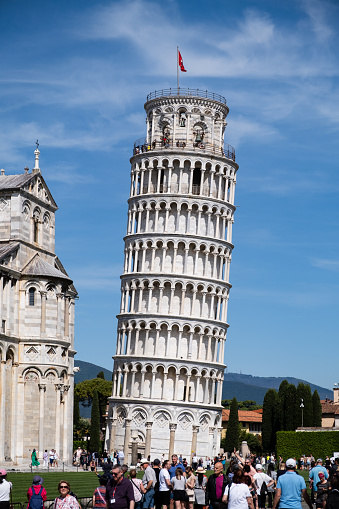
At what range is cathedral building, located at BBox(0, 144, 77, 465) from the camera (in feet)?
180

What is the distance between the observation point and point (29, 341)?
56.3m

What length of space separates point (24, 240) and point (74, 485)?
73.4 ft

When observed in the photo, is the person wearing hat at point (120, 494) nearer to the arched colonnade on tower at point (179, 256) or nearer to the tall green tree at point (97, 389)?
the arched colonnade on tower at point (179, 256)

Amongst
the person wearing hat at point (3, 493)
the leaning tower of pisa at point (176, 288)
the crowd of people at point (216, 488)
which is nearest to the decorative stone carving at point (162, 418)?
the leaning tower of pisa at point (176, 288)

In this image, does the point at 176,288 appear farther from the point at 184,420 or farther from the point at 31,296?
the point at 31,296

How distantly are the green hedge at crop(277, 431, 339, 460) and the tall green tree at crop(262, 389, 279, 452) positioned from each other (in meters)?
18.5

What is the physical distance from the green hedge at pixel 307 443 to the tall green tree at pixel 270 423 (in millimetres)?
18502

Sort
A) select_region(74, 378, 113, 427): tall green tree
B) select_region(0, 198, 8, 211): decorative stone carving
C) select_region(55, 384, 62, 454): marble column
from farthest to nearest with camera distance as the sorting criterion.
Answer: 1. select_region(74, 378, 113, 427): tall green tree
2. select_region(0, 198, 8, 211): decorative stone carving
3. select_region(55, 384, 62, 454): marble column

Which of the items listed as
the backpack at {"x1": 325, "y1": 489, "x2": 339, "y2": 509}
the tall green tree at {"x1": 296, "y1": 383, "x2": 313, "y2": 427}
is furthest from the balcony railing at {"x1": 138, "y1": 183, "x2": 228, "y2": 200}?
the backpack at {"x1": 325, "y1": 489, "x2": 339, "y2": 509}

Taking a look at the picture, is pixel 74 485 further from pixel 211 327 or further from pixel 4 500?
pixel 211 327

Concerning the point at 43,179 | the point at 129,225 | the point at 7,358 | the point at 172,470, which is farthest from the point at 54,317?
the point at 129,225

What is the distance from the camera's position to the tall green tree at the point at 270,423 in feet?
358

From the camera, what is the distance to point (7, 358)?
55.3 m

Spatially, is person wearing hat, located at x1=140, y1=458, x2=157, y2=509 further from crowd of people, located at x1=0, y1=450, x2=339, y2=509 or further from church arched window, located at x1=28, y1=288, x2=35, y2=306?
church arched window, located at x1=28, y1=288, x2=35, y2=306
